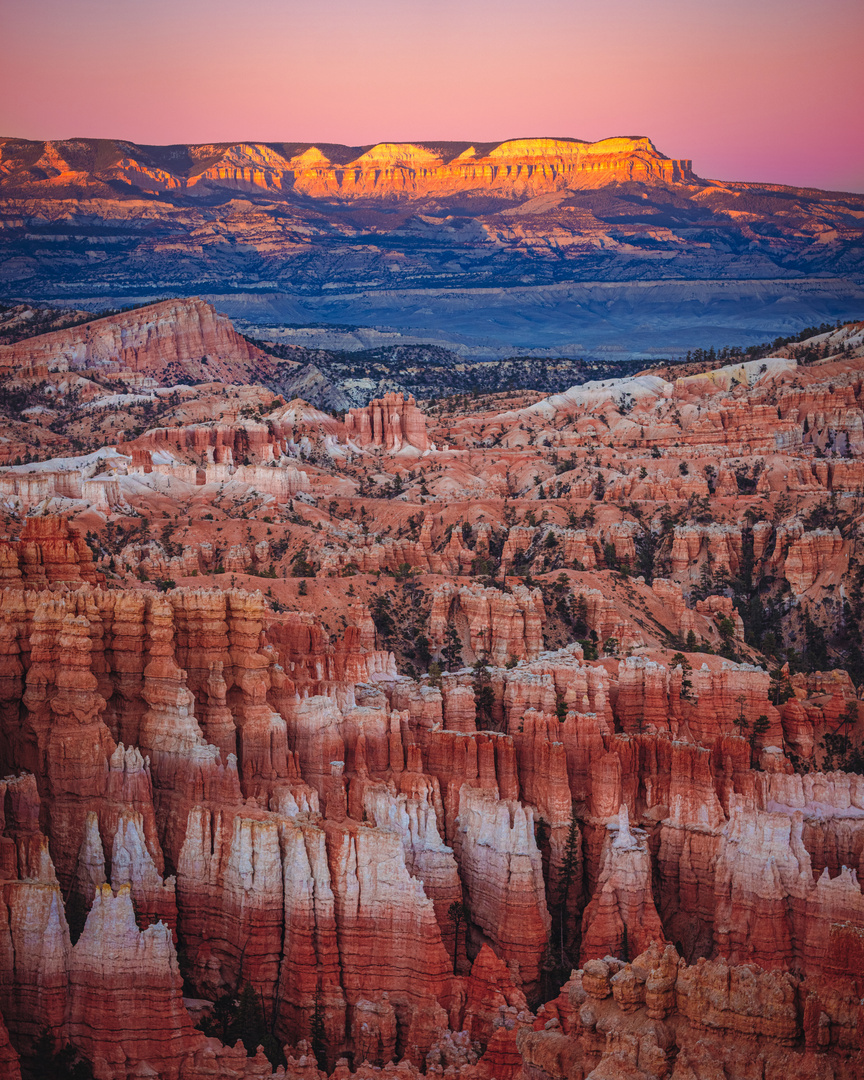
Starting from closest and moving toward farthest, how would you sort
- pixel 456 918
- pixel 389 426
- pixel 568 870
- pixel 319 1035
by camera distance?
pixel 319 1035
pixel 456 918
pixel 568 870
pixel 389 426

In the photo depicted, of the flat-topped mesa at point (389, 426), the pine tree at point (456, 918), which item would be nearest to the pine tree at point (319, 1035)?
the pine tree at point (456, 918)

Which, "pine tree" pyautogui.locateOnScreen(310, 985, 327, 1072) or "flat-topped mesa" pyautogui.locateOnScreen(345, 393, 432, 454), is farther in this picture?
"flat-topped mesa" pyautogui.locateOnScreen(345, 393, 432, 454)

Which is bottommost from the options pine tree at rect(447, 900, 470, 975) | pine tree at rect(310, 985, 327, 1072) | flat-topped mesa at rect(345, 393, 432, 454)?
pine tree at rect(310, 985, 327, 1072)

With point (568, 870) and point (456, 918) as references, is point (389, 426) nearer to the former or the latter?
point (568, 870)

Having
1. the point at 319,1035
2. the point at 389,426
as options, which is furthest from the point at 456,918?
the point at 389,426

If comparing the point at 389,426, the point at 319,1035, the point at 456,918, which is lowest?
the point at 319,1035

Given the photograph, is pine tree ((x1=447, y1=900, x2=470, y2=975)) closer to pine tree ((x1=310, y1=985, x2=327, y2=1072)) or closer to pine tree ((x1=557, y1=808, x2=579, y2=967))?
pine tree ((x1=557, y1=808, x2=579, y2=967))

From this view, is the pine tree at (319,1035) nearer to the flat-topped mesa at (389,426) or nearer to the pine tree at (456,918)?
the pine tree at (456,918)

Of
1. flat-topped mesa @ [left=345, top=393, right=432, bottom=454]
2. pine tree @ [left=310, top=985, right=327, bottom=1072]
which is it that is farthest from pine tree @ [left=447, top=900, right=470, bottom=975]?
flat-topped mesa @ [left=345, top=393, right=432, bottom=454]

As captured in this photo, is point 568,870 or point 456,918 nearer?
point 456,918
